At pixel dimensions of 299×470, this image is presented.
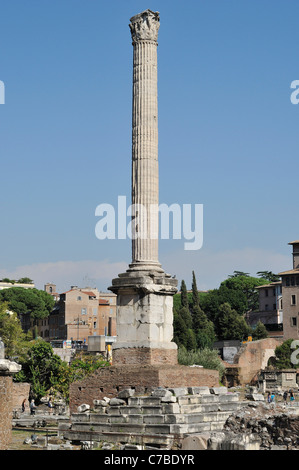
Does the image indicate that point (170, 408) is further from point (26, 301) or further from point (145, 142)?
point (26, 301)

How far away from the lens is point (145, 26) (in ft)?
66.3

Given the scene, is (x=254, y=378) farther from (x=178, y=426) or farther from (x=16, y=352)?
(x=178, y=426)

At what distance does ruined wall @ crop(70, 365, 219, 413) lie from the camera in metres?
17.4

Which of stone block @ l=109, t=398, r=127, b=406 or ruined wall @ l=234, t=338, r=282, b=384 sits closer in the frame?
stone block @ l=109, t=398, r=127, b=406

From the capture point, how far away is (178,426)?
15008 millimetres

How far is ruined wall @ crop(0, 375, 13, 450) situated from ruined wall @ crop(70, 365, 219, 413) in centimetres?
837

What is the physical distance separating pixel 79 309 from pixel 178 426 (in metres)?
73.6

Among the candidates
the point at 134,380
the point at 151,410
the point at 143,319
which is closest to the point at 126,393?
the point at 134,380

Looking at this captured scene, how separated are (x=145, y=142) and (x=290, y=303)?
53.7 meters

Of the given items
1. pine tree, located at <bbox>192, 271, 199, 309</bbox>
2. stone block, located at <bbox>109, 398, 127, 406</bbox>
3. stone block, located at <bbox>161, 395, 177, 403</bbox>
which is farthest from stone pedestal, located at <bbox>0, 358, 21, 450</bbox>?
pine tree, located at <bbox>192, 271, 199, 309</bbox>

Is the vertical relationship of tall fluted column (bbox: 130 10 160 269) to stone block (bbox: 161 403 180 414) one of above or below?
above

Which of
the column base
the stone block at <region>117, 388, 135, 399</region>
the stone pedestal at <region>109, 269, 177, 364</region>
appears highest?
the stone pedestal at <region>109, 269, 177, 364</region>

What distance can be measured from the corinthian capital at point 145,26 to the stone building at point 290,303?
52.5 m

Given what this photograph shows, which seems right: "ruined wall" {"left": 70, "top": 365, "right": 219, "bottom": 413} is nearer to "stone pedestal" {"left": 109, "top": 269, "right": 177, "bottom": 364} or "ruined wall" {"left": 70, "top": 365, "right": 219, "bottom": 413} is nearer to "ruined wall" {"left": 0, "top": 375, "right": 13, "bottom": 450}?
"stone pedestal" {"left": 109, "top": 269, "right": 177, "bottom": 364}
